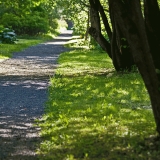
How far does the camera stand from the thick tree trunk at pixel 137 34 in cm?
653

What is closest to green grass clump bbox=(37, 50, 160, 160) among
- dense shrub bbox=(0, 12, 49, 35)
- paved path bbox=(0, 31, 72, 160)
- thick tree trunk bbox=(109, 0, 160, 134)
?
paved path bbox=(0, 31, 72, 160)

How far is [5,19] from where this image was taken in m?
58.6

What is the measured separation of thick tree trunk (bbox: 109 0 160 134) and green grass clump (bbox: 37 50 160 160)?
114 centimetres

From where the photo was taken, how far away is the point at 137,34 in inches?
260

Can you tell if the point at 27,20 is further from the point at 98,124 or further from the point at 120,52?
the point at 98,124

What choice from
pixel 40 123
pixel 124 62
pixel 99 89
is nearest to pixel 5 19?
pixel 124 62

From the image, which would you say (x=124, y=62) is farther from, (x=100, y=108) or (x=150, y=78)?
(x=150, y=78)

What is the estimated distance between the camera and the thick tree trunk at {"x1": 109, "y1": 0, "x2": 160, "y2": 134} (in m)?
6.53

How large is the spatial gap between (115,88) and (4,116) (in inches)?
183

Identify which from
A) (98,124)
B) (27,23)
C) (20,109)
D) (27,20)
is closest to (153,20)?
(98,124)

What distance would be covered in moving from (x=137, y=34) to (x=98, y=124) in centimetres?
275

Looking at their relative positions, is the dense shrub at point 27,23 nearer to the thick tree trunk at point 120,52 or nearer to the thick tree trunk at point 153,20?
the thick tree trunk at point 120,52

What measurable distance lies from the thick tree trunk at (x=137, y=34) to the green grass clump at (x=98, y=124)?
1137mm

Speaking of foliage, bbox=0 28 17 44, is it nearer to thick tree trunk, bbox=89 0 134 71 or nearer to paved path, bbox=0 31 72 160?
paved path, bbox=0 31 72 160
